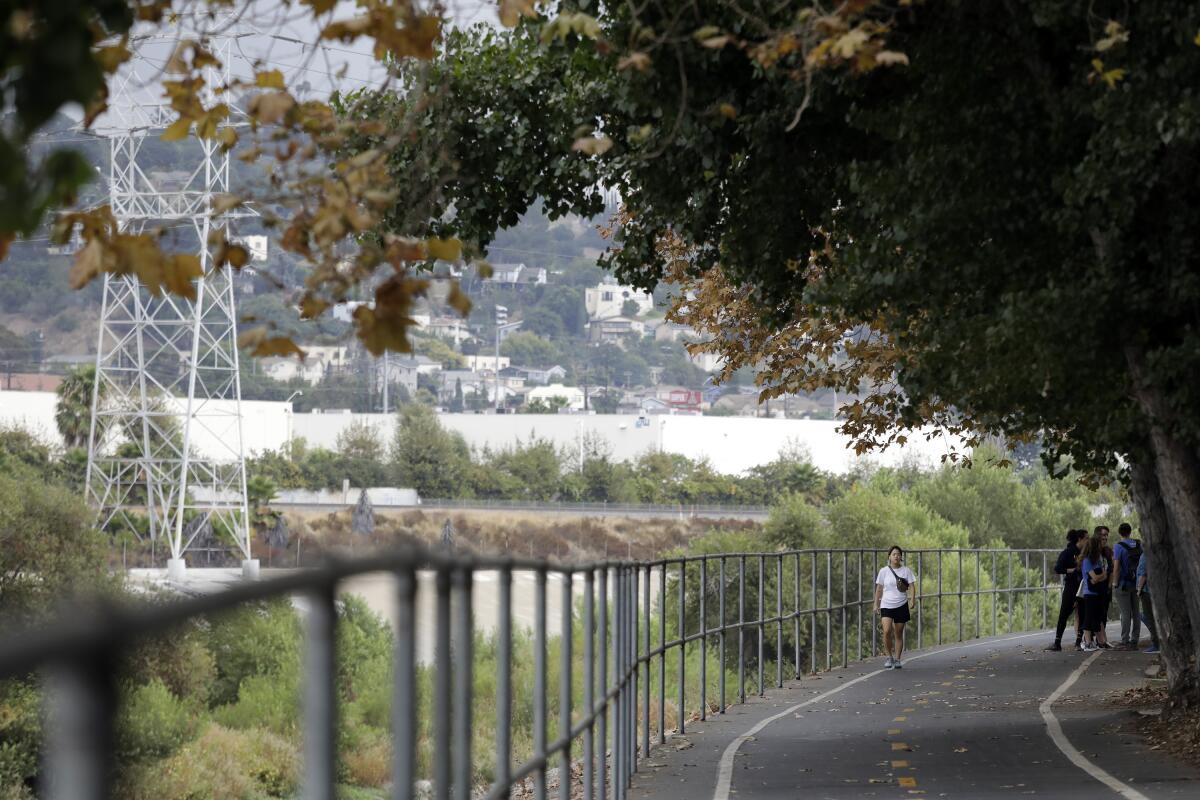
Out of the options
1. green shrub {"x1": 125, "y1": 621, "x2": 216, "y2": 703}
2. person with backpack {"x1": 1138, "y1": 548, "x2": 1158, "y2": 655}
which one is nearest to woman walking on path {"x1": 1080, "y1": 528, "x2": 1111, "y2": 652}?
person with backpack {"x1": 1138, "y1": 548, "x2": 1158, "y2": 655}

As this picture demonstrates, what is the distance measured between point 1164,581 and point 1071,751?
3967 millimetres

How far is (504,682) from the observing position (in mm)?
5227

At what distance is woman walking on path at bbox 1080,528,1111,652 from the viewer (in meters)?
23.9

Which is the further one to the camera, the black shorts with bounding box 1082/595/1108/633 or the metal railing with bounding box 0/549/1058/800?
the black shorts with bounding box 1082/595/1108/633

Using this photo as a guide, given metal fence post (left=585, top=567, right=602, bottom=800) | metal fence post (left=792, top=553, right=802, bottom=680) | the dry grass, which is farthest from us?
the dry grass

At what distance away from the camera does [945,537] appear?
64188 mm

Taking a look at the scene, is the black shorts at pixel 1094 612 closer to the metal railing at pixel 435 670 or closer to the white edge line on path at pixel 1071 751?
the white edge line on path at pixel 1071 751

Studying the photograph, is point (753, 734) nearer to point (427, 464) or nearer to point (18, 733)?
point (18, 733)

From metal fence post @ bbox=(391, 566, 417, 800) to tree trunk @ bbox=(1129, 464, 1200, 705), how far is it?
1414 cm

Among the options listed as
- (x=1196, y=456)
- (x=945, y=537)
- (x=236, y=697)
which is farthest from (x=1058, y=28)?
(x=945, y=537)

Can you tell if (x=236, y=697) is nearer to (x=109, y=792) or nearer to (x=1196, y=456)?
(x=109, y=792)

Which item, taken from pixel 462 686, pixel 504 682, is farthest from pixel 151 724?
A: pixel 504 682

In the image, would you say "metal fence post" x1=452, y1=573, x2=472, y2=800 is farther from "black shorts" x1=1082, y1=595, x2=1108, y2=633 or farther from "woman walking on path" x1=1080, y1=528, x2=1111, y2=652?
"black shorts" x1=1082, y1=595, x2=1108, y2=633

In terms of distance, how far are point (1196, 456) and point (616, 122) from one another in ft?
17.4
